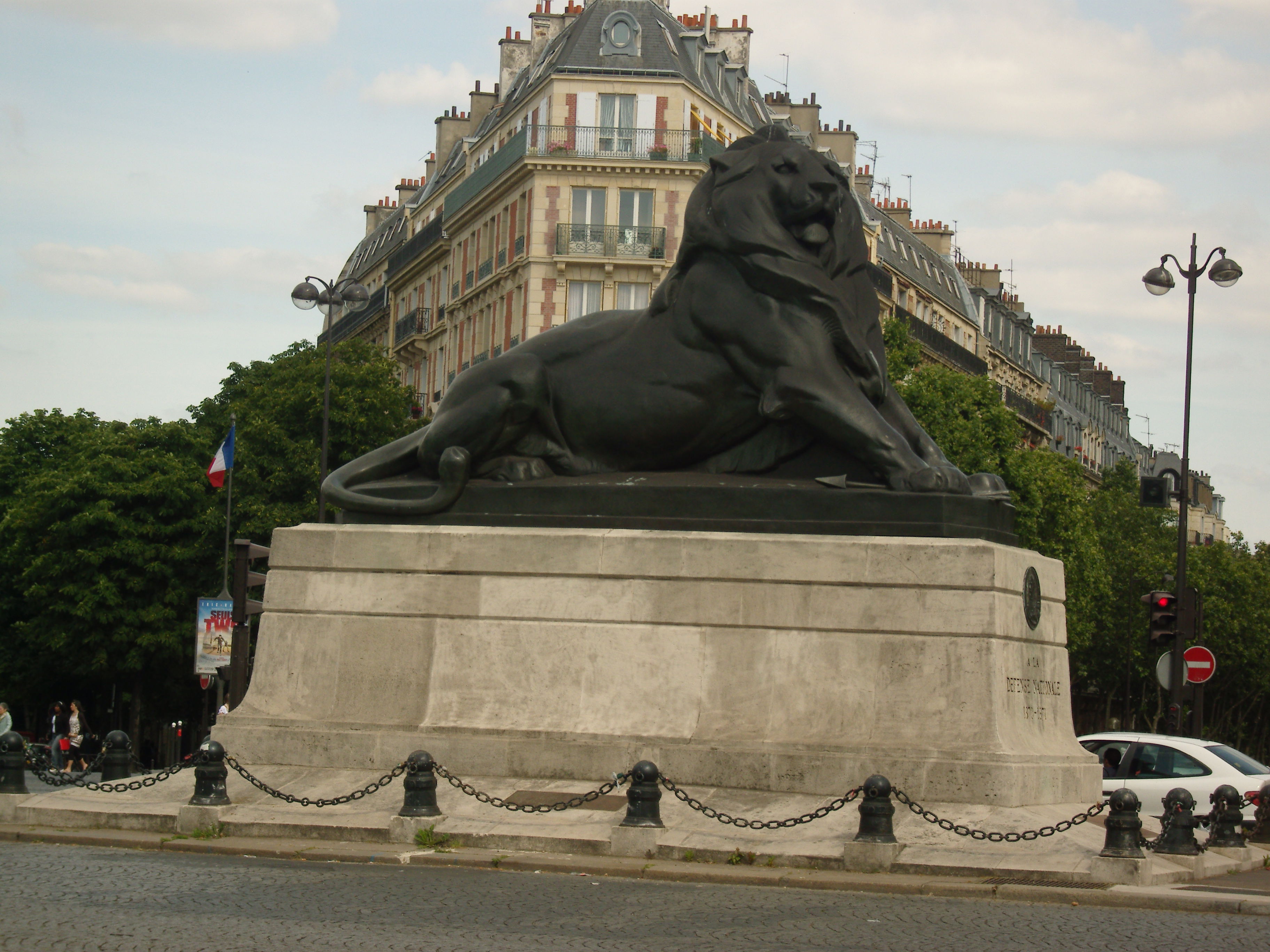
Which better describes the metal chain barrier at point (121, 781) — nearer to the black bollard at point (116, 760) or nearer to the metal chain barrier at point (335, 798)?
the black bollard at point (116, 760)

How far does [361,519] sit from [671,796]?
12.3 ft

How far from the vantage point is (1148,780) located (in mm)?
19734

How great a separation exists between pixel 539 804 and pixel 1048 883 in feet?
11.5

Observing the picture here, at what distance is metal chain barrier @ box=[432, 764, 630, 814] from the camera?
12.2m

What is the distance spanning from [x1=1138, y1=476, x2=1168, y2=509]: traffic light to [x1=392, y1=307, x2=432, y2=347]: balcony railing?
4195 cm

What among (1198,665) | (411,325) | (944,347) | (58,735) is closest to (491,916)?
(1198,665)

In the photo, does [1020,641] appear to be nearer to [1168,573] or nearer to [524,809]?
[524,809]

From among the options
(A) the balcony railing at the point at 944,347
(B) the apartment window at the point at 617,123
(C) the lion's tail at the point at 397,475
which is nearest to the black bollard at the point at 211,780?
(C) the lion's tail at the point at 397,475

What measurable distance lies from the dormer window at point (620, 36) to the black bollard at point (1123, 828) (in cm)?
4921

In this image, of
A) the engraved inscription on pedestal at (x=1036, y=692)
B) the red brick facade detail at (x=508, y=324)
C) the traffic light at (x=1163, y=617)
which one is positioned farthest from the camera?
the red brick facade detail at (x=508, y=324)

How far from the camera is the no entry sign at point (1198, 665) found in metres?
27.7

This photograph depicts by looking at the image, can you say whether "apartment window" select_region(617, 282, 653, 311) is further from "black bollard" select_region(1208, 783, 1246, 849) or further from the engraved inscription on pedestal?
"black bollard" select_region(1208, 783, 1246, 849)

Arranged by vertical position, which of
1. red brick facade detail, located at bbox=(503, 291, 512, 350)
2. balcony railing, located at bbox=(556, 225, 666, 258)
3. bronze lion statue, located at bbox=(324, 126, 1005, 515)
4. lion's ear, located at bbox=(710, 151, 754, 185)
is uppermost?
balcony railing, located at bbox=(556, 225, 666, 258)

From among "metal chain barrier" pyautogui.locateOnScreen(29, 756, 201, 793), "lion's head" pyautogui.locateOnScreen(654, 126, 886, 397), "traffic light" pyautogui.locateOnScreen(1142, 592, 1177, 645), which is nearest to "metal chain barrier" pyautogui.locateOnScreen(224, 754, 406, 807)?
"metal chain barrier" pyautogui.locateOnScreen(29, 756, 201, 793)
